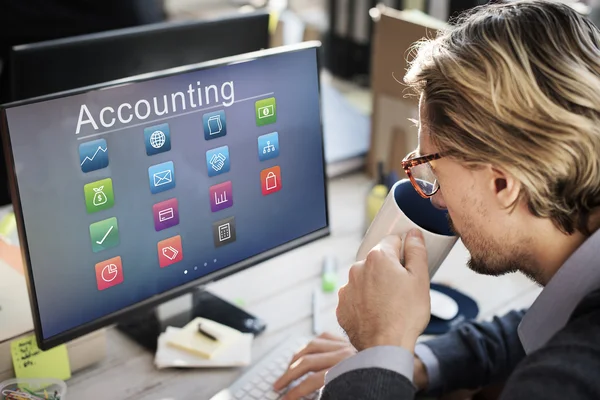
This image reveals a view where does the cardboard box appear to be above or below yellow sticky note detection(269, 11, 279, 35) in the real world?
below

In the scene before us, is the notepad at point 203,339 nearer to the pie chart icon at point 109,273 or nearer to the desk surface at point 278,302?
the desk surface at point 278,302

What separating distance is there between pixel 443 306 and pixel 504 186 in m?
0.50

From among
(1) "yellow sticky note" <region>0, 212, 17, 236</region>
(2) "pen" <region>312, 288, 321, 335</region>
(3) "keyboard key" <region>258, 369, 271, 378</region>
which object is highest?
(1) "yellow sticky note" <region>0, 212, 17, 236</region>

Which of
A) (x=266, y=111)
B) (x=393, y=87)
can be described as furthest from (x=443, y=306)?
(x=393, y=87)

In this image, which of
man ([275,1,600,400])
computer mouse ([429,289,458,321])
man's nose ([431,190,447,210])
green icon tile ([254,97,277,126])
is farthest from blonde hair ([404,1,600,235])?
computer mouse ([429,289,458,321])

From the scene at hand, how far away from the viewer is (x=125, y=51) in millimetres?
1448

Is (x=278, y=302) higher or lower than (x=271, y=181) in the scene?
lower

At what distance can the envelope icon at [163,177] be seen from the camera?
1193mm

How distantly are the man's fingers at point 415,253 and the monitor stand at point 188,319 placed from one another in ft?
1.22

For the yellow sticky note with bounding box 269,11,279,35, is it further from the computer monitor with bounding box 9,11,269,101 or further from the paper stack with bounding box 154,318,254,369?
the paper stack with bounding box 154,318,254,369

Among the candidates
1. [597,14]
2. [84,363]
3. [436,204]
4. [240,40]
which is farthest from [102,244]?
[597,14]

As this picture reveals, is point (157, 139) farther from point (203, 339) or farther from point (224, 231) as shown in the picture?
point (203, 339)

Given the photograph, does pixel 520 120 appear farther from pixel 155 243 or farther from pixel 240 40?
pixel 240 40

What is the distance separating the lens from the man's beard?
1.07 m
